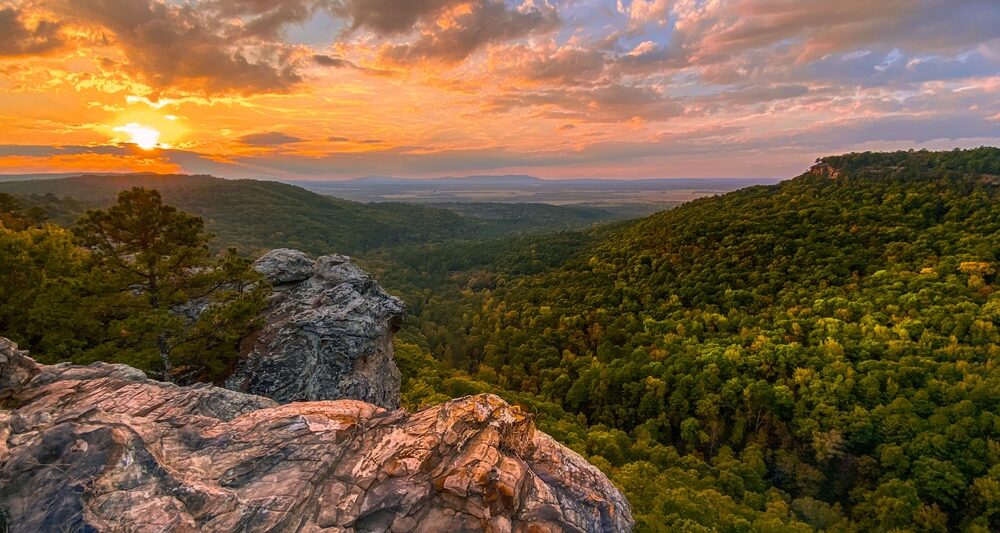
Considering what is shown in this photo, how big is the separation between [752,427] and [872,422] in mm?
9754

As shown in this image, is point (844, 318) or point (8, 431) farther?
point (844, 318)

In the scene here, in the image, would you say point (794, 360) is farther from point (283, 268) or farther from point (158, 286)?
point (158, 286)

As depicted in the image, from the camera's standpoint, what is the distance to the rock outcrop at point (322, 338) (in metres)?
24.5

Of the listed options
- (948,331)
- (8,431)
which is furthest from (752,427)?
(8,431)

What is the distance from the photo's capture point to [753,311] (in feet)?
188

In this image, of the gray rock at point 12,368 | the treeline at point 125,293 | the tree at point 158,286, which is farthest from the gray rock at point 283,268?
the gray rock at point 12,368

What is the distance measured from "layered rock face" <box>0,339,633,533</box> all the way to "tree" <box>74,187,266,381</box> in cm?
643

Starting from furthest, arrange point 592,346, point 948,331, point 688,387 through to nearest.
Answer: point 592,346 < point 688,387 < point 948,331

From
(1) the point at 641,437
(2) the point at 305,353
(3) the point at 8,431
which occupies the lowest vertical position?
(1) the point at 641,437

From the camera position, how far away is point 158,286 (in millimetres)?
22422

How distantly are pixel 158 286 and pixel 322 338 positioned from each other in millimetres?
8503

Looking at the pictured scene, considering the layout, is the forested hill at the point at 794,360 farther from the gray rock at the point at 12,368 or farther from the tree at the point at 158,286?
the gray rock at the point at 12,368

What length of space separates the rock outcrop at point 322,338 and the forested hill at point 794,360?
44.3ft

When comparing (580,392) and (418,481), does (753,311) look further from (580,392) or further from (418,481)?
(418,481)
